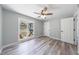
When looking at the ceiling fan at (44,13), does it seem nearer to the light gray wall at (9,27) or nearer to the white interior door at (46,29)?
the white interior door at (46,29)

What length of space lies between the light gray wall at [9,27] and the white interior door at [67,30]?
0.90m

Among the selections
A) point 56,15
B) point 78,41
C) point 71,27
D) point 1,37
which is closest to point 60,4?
point 56,15

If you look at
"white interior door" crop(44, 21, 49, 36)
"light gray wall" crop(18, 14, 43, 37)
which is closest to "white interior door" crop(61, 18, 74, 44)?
"white interior door" crop(44, 21, 49, 36)

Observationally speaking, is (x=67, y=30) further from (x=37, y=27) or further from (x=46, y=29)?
(x=37, y=27)

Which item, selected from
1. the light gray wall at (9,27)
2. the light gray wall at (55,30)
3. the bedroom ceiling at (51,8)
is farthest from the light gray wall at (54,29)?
the light gray wall at (9,27)

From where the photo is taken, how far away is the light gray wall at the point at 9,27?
65.1 inches

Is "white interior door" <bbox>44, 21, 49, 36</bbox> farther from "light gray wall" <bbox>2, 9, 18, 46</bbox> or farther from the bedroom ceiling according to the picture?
"light gray wall" <bbox>2, 9, 18, 46</bbox>

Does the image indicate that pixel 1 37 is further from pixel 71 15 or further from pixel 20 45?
pixel 71 15

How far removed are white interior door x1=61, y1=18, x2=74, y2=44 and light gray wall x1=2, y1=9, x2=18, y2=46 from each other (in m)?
0.90

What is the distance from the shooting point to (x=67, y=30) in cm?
185

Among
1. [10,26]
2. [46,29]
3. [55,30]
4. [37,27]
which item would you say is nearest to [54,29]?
[55,30]

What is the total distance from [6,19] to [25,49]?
2.10 ft

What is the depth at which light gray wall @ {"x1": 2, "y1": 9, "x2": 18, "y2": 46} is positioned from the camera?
165 cm
